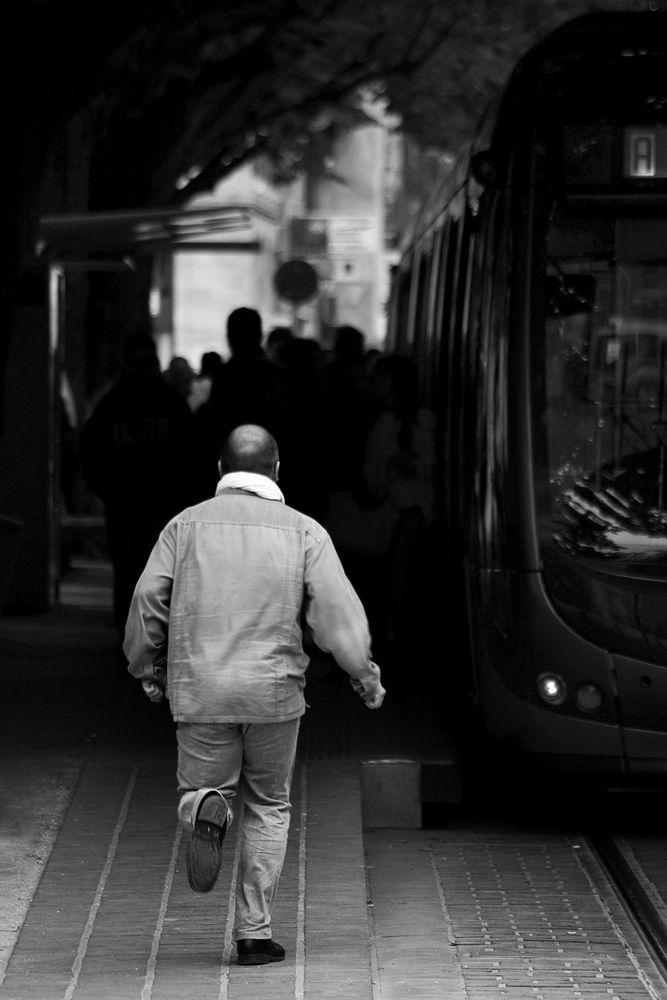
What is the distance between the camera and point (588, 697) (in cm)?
838

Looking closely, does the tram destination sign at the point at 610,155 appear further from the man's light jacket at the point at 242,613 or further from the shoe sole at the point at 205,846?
the shoe sole at the point at 205,846

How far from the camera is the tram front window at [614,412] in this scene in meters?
8.50

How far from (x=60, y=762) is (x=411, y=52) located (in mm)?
18389

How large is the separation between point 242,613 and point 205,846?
660 mm

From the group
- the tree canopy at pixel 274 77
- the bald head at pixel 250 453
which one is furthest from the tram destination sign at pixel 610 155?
the tree canopy at pixel 274 77

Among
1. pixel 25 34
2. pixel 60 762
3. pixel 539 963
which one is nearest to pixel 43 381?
pixel 25 34

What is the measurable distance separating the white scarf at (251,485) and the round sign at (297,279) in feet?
67.3

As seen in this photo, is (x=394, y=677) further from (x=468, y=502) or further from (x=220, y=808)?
(x=220, y=808)

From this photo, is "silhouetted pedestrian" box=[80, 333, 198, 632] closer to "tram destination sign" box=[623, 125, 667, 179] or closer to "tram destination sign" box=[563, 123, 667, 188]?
"tram destination sign" box=[563, 123, 667, 188]

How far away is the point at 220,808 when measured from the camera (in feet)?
19.8

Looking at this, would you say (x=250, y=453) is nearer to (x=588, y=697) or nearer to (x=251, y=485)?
(x=251, y=485)

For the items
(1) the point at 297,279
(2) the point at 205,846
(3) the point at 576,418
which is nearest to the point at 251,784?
(2) the point at 205,846

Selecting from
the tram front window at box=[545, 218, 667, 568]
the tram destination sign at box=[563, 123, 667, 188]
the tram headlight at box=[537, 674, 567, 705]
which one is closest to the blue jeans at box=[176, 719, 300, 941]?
the tram headlight at box=[537, 674, 567, 705]

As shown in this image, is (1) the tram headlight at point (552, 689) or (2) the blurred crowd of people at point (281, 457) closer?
(1) the tram headlight at point (552, 689)
